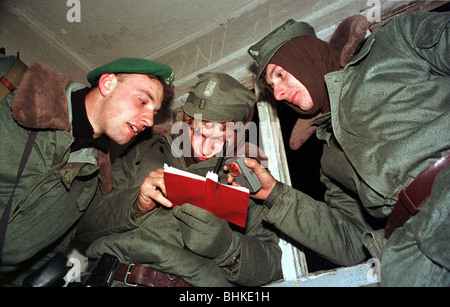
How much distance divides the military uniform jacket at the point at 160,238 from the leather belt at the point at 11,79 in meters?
0.92

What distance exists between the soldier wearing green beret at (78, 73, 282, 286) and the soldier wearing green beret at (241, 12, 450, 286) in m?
0.36

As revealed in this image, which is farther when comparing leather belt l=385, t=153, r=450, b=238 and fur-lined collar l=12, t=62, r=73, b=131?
fur-lined collar l=12, t=62, r=73, b=131

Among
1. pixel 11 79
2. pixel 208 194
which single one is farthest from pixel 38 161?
pixel 208 194

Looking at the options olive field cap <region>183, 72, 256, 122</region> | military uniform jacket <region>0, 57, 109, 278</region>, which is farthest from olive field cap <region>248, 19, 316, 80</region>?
military uniform jacket <region>0, 57, 109, 278</region>

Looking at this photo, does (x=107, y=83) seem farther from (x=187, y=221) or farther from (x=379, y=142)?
(x=379, y=142)

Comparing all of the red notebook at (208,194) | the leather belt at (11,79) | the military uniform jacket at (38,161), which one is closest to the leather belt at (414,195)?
the red notebook at (208,194)

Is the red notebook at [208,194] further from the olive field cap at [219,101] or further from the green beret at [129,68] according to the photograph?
the green beret at [129,68]

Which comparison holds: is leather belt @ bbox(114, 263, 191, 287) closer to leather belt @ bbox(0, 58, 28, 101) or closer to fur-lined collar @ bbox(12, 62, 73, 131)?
fur-lined collar @ bbox(12, 62, 73, 131)

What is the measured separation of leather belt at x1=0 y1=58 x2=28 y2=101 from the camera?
56.1 inches

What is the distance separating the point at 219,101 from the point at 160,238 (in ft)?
3.78

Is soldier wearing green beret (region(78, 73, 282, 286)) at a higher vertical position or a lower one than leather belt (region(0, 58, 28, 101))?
lower

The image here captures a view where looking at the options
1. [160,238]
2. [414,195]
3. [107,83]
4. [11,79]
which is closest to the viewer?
[414,195]

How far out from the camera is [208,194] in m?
1.55
